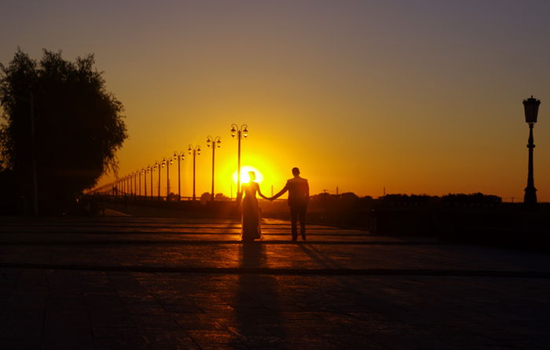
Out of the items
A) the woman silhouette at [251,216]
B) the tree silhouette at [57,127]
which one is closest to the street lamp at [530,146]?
the woman silhouette at [251,216]

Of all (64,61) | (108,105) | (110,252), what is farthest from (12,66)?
(110,252)

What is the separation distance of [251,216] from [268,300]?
1120 cm

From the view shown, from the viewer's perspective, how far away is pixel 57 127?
5231cm

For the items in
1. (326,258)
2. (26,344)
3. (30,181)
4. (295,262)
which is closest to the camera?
(26,344)

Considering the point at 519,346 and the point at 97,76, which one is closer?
the point at 519,346

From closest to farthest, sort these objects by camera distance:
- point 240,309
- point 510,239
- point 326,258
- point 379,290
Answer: point 240,309 → point 379,290 → point 326,258 → point 510,239

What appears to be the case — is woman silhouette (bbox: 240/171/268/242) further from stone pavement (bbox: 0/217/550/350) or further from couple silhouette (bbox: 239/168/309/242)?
stone pavement (bbox: 0/217/550/350)

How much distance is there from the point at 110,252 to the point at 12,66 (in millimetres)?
41301

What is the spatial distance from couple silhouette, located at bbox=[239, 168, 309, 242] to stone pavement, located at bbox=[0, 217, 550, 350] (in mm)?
3431

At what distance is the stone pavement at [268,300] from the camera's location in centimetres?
712

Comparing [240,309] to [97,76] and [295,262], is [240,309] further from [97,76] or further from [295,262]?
[97,76]

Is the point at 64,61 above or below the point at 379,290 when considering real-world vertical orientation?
above

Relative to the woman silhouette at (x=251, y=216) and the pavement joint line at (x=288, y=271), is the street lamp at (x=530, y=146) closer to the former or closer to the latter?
the woman silhouette at (x=251, y=216)

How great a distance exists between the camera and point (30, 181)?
52812 millimetres
